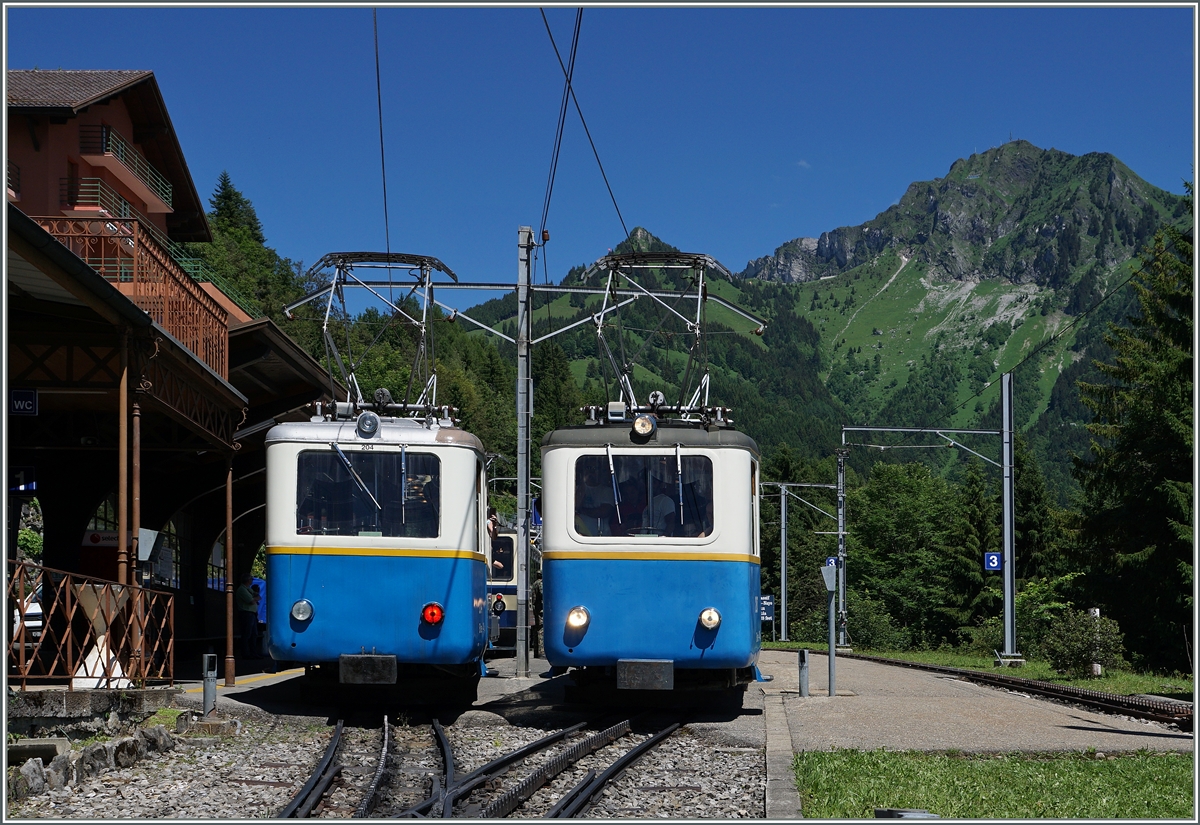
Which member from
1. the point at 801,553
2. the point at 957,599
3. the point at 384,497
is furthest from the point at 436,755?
the point at 801,553

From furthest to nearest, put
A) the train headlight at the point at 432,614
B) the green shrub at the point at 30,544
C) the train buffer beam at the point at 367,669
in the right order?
the green shrub at the point at 30,544 < the train headlight at the point at 432,614 < the train buffer beam at the point at 367,669

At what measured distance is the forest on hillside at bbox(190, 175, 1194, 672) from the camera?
30297 mm

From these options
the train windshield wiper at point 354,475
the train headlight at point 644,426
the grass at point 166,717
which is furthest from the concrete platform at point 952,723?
the grass at point 166,717

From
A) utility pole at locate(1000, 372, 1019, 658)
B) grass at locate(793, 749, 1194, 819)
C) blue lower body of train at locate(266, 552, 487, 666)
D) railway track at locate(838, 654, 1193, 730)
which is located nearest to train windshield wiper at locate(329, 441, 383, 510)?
blue lower body of train at locate(266, 552, 487, 666)

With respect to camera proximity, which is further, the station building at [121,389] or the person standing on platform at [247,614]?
the person standing on platform at [247,614]

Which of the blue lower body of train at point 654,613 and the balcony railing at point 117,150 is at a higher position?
the balcony railing at point 117,150

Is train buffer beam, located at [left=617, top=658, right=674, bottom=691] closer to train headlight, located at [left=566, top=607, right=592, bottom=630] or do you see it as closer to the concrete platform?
train headlight, located at [left=566, top=607, right=592, bottom=630]

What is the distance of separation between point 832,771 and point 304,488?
19.2 feet

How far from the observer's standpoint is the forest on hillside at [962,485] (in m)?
30.3

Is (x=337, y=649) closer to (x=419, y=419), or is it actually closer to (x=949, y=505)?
(x=419, y=419)

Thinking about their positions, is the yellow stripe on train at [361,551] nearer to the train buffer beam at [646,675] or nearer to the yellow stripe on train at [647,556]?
the yellow stripe on train at [647,556]

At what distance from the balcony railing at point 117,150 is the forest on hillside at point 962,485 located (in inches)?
190

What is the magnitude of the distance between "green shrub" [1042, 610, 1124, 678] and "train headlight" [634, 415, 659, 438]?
12.5 metres

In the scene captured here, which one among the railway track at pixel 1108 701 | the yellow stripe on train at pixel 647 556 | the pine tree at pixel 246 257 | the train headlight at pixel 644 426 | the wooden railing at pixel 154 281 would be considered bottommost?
the railway track at pixel 1108 701
